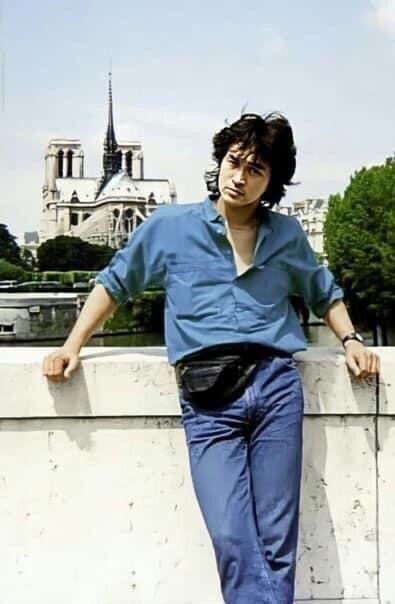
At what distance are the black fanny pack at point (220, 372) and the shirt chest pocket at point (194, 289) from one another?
123mm

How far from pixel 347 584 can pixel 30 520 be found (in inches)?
42.0

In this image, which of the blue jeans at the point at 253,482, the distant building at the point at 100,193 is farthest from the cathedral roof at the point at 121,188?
the blue jeans at the point at 253,482

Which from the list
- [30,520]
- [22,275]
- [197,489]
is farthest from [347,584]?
[22,275]

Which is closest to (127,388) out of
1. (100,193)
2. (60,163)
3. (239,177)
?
(239,177)

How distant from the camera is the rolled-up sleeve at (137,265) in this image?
103 inches

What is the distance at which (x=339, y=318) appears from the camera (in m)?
2.84

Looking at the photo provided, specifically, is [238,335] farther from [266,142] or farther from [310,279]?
[266,142]

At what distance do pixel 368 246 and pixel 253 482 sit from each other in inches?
1267

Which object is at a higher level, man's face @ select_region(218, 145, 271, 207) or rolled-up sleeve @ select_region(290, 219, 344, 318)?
man's face @ select_region(218, 145, 271, 207)

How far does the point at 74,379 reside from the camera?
2.77m

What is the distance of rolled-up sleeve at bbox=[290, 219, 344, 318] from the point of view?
269 cm

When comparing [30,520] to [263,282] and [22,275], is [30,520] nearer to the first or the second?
[263,282]

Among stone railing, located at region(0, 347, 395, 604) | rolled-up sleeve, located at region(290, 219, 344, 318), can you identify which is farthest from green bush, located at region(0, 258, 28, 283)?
rolled-up sleeve, located at region(290, 219, 344, 318)

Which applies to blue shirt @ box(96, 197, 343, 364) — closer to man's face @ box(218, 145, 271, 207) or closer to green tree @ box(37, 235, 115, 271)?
man's face @ box(218, 145, 271, 207)
